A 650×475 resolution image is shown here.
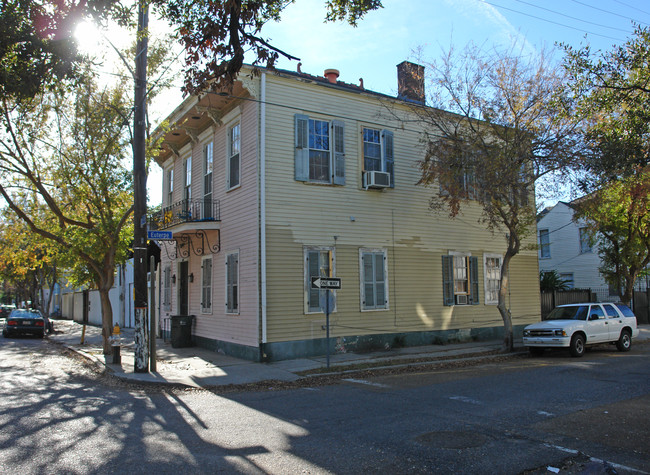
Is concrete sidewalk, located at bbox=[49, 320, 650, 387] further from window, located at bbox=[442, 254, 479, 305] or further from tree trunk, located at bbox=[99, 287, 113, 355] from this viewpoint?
window, located at bbox=[442, 254, 479, 305]

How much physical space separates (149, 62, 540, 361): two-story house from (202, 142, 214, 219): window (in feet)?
0.14

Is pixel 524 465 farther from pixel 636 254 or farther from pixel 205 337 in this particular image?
pixel 636 254

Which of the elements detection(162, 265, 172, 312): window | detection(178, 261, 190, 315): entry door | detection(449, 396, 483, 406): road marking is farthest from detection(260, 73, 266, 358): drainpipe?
detection(162, 265, 172, 312): window

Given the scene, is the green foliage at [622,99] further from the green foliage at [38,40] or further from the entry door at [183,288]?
the entry door at [183,288]

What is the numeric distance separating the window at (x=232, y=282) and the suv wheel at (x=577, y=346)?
31.7ft

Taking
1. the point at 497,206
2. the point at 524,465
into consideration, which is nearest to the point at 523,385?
the point at 524,465

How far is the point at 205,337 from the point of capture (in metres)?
16.5

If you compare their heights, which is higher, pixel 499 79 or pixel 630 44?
pixel 499 79

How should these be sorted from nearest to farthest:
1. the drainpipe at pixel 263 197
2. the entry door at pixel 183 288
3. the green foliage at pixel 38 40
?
1. the green foliage at pixel 38 40
2. the drainpipe at pixel 263 197
3. the entry door at pixel 183 288

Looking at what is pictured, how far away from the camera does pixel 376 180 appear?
49.8ft

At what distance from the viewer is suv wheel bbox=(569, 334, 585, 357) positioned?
14102 millimetres

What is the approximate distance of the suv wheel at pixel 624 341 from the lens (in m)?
15.6

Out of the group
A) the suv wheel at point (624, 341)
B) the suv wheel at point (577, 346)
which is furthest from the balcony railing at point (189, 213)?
the suv wheel at point (624, 341)

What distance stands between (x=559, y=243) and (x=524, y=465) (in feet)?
101
